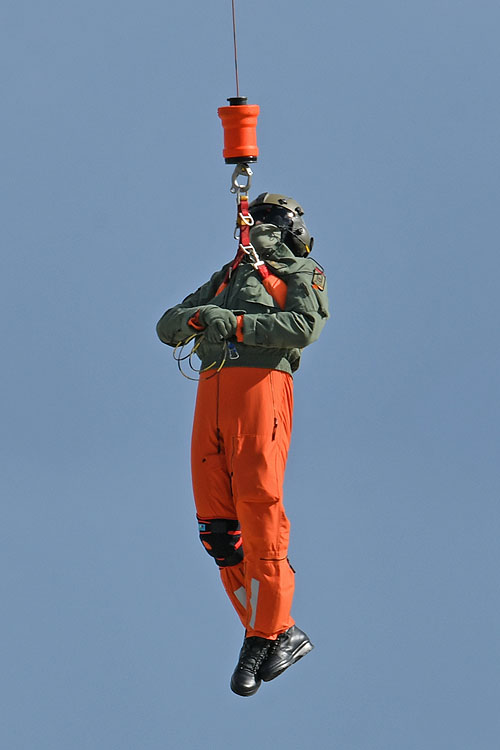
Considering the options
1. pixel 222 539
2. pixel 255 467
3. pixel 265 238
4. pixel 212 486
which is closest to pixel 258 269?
pixel 265 238

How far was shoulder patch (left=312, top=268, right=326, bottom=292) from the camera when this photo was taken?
9.82 meters

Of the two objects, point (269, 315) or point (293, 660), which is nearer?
point (269, 315)

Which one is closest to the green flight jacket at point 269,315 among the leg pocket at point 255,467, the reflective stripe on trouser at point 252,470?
the reflective stripe on trouser at point 252,470

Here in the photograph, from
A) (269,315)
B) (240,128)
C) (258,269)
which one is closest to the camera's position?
(240,128)

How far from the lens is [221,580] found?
1015cm

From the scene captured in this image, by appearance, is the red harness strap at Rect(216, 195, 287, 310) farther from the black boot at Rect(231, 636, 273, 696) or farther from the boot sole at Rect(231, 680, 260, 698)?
the boot sole at Rect(231, 680, 260, 698)

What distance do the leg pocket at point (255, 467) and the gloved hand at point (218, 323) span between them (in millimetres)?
597

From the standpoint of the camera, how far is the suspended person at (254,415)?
9648 millimetres

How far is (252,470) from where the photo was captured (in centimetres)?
966

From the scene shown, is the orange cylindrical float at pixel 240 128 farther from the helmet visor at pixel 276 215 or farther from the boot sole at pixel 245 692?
the boot sole at pixel 245 692

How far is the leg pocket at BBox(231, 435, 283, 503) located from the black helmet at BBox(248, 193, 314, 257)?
122 centimetres

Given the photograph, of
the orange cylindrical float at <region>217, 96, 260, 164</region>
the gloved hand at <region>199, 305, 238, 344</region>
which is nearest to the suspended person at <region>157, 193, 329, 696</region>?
the gloved hand at <region>199, 305, 238, 344</region>

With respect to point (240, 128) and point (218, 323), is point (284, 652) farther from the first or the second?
point (240, 128)

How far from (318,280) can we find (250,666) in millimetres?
2271
